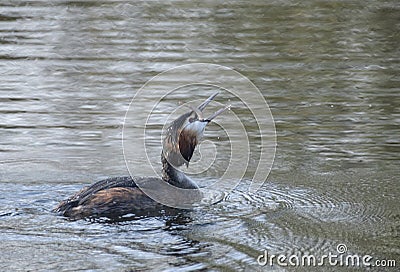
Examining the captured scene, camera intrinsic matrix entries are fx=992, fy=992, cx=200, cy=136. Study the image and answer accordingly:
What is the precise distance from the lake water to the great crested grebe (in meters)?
0.18

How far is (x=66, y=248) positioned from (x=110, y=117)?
4334mm

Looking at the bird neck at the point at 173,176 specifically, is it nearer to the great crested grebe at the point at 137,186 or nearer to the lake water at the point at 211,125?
the great crested grebe at the point at 137,186

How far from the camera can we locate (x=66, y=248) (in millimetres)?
6625

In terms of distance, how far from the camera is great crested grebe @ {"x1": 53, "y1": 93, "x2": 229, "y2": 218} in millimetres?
7418

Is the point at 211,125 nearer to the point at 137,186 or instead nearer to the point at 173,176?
the point at 173,176

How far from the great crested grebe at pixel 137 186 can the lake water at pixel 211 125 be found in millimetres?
184

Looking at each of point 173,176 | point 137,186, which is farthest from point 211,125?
point 137,186

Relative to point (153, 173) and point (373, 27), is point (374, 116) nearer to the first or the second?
point (153, 173)

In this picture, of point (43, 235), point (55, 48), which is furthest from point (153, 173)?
point (55, 48)

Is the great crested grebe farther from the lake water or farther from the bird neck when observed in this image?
the lake water

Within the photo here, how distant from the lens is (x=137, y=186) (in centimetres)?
770

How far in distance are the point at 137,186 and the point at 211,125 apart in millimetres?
3133

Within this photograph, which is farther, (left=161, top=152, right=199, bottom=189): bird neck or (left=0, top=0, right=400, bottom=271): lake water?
(left=161, top=152, right=199, bottom=189): bird neck

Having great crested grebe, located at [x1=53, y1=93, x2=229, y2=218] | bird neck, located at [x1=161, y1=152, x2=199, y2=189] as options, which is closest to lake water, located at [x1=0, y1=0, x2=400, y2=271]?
great crested grebe, located at [x1=53, y1=93, x2=229, y2=218]
